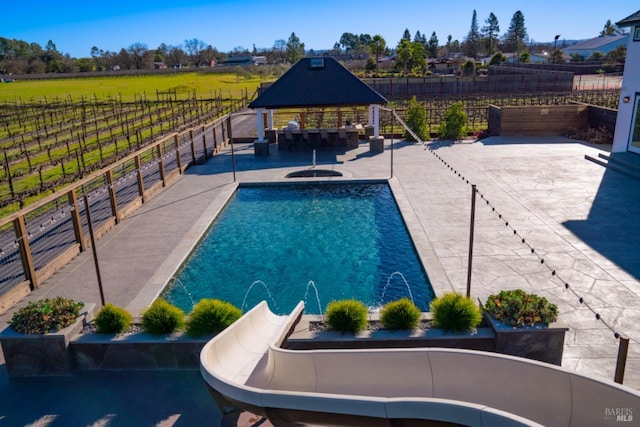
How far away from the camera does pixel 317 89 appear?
2112 centimetres

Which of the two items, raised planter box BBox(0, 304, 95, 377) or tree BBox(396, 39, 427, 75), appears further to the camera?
tree BBox(396, 39, 427, 75)

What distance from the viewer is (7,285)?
9133 millimetres

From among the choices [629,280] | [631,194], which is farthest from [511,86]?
[629,280]

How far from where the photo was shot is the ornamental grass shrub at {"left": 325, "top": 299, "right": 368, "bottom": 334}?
21.2 feet

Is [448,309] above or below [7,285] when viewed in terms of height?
above

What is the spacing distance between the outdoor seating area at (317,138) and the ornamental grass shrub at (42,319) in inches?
623

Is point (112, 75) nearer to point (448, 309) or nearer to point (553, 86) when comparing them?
point (553, 86)

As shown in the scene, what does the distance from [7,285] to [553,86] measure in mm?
45988

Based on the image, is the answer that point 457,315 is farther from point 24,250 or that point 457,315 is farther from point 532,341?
point 24,250

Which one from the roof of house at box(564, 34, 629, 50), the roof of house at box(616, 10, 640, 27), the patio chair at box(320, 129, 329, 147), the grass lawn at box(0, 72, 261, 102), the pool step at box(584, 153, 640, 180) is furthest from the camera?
the roof of house at box(564, 34, 629, 50)

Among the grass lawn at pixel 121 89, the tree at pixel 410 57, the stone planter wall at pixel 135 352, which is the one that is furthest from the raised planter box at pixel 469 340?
the tree at pixel 410 57

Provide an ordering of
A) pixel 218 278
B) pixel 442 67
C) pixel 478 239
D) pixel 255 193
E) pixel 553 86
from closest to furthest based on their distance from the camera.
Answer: pixel 218 278, pixel 478 239, pixel 255 193, pixel 553 86, pixel 442 67

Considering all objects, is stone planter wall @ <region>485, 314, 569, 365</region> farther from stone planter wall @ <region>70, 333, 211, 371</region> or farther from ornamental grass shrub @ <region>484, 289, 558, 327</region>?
stone planter wall @ <region>70, 333, 211, 371</region>

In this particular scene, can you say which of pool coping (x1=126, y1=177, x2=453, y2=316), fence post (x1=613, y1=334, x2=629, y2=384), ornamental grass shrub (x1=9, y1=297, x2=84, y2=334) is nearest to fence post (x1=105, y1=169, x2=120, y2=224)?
pool coping (x1=126, y1=177, x2=453, y2=316)
